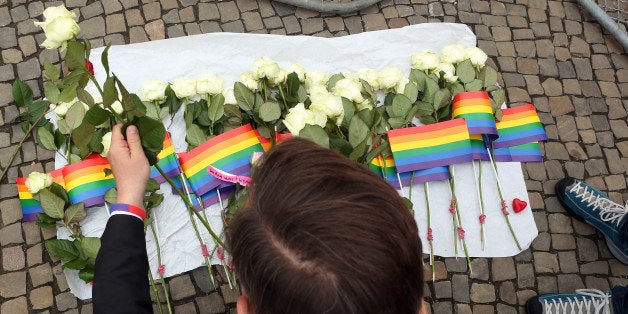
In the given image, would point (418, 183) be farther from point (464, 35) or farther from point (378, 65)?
point (464, 35)

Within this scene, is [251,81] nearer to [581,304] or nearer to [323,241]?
[323,241]

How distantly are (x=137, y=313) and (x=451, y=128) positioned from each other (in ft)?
5.32

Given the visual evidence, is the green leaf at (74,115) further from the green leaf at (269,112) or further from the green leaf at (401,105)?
the green leaf at (401,105)

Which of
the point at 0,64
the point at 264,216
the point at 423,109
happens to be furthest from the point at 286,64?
the point at 264,216

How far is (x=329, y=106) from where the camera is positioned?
2.19 meters

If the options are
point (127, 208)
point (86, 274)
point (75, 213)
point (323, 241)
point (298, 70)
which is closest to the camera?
point (323, 241)

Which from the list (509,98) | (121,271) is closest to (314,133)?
(121,271)

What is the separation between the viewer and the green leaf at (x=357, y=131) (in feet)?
7.66

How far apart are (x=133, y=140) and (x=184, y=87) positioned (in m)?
0.87

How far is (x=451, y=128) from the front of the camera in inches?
102

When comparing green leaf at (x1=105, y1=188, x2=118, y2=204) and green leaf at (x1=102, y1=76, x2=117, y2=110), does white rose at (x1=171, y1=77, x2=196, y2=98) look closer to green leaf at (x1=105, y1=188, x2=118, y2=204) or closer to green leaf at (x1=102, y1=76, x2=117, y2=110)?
green leaf at (x1=105, y1=188, x2=118, y2=204)

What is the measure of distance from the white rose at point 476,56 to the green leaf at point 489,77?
0.05 metres

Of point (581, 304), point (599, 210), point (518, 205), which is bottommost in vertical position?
point (581, 304)

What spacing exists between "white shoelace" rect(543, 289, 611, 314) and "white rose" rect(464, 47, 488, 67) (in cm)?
118
